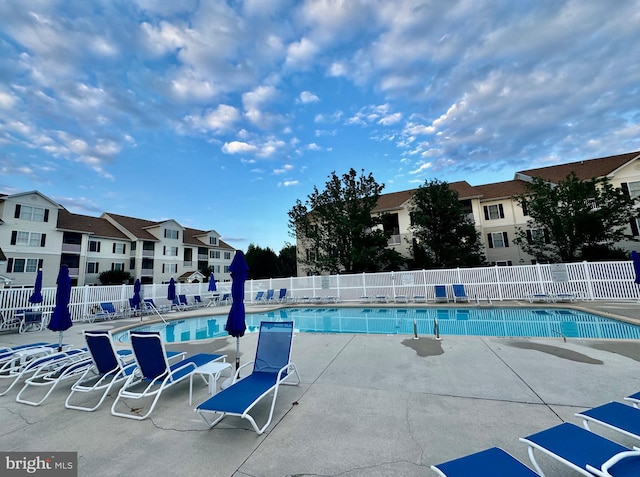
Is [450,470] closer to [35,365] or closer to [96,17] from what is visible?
[35,365]

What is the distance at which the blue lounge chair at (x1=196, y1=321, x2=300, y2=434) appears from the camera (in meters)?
2.99

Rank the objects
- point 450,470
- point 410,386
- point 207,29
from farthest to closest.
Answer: point 207,29
point 410,386
point 450,470

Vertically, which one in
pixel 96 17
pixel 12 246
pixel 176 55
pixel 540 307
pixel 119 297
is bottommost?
pixel 540 307

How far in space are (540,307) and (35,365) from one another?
17.5 m

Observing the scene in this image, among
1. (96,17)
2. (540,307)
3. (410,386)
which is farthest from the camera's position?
(540,307)

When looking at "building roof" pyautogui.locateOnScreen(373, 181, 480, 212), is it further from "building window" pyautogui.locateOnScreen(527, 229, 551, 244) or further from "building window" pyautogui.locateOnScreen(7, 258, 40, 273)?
"building window" pyautogui.locateOnScreen(7, 258, 40, 273)

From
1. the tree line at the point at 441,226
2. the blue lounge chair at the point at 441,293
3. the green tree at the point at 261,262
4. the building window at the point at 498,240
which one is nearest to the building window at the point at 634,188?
the tree line at the point at 441,226

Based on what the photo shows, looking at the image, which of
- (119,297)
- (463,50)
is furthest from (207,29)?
(119,297)

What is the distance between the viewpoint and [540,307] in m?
12.7

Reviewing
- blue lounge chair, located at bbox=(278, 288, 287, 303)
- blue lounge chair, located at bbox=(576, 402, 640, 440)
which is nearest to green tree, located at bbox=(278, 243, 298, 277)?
blue lounge chair, located at bbox=(278, 288, 287, 303)

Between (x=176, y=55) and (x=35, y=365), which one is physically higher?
(x=176, y=55)

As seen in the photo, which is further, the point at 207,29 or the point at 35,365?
the point at 207,29

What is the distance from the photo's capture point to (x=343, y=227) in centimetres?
2430

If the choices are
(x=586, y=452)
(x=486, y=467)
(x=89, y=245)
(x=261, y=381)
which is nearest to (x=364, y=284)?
(x=261, y=381)
